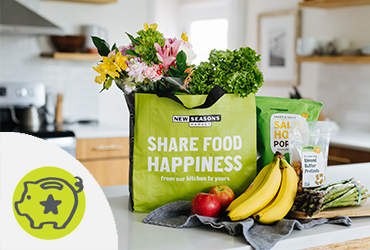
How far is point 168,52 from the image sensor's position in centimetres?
137

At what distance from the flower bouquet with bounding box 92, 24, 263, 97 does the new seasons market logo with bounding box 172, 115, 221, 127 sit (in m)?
0.07

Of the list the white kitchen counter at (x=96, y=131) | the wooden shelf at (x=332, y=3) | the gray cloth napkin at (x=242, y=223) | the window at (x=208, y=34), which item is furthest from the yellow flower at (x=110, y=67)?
the window at (x=208, y=34)

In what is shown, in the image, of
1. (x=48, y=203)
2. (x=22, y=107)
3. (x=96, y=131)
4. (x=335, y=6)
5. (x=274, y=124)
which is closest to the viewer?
(x=48, y=203)

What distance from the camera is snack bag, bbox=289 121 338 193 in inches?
52.7

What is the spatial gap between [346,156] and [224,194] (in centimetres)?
240

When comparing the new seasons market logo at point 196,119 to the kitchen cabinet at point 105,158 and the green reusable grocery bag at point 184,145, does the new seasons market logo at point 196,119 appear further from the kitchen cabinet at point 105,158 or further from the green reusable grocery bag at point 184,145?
the kitchen cabinet at point 105,158

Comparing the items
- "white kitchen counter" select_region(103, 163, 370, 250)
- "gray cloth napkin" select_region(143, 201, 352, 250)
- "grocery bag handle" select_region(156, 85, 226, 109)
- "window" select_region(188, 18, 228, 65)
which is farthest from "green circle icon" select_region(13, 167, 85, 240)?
"window" select_region(188, 18, 228, 65)

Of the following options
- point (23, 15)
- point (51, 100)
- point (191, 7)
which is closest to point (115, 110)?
point (51, 100)

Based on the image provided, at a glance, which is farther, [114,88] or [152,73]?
[114,88]

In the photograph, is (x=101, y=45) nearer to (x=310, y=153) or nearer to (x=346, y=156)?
(x=310, y=153)

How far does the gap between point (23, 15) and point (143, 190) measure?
2.66 meters

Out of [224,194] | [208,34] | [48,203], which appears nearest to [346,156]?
[224,194]

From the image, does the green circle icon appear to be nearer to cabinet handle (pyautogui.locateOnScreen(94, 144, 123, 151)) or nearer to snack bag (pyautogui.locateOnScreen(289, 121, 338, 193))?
snack bag (pyautogui.locateOnScreen(289, 121, 338, 193))

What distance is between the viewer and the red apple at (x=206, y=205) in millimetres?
1271
